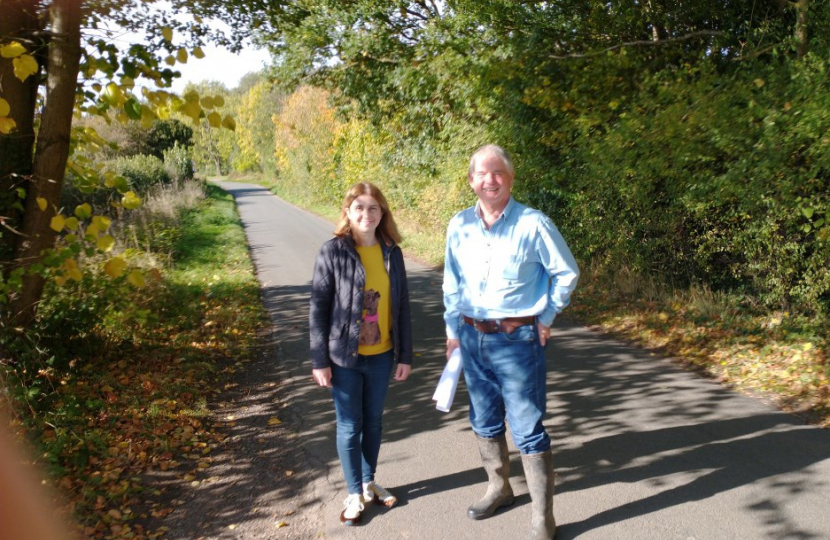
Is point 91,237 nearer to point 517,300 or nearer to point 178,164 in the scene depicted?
point 517,300

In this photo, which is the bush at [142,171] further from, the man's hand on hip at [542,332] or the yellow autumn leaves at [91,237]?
the man's hand on hip at [542,332]

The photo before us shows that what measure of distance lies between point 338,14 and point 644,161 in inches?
327

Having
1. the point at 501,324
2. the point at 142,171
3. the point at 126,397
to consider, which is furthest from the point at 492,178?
the point at 142,171

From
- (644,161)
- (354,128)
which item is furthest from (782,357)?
(354,128)

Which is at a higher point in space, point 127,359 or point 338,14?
point 338,14

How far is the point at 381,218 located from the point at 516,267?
2.83 ft

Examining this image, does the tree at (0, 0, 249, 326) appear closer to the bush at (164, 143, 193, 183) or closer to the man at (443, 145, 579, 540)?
the man at (443, 145, 579, 540)

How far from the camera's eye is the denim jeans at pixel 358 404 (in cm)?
371

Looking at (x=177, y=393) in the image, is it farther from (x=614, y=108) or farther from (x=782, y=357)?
(x=614, y=108)

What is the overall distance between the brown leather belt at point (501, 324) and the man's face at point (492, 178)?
2.03 ft

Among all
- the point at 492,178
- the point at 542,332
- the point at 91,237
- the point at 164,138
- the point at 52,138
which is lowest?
the point at 542,332

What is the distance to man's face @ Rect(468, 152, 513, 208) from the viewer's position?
11.1 ft

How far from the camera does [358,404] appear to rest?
3752 mm

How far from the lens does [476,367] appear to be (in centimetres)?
357
